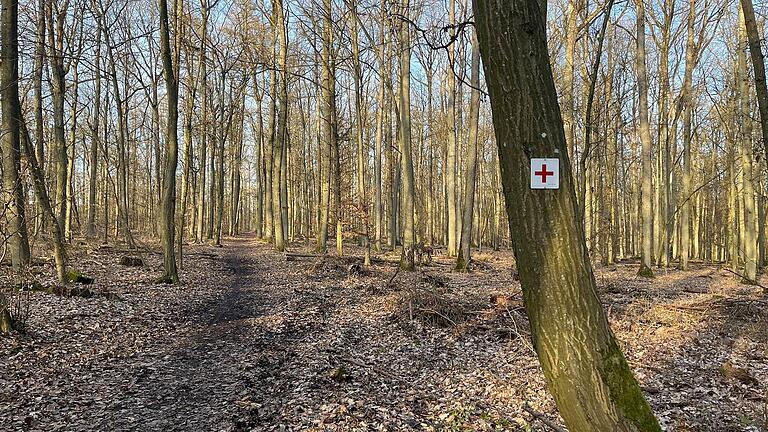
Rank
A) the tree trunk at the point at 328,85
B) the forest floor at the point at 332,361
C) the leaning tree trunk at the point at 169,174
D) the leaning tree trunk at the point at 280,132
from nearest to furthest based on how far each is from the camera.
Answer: the forest floor at the point at 332,361 < the leaning tree trunk at the point at 169,174 < the tree trunk at the point at 328,85 < the leaning tree trunk at the point at 280,132

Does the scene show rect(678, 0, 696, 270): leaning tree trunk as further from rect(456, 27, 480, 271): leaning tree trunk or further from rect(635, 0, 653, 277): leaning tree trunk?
rect(456, 27, 480, 271): leaning tree trunk

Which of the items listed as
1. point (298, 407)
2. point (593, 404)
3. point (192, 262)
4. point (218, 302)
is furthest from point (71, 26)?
point (593, 404)

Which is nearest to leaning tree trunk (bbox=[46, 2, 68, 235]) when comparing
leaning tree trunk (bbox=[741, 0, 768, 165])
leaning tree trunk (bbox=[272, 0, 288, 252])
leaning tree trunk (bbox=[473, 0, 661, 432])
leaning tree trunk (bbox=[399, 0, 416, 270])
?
leaning tree trunk (bbox=[272, 0, 288, 252])

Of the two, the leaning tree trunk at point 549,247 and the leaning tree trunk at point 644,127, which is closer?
the leaning tree trunk at point 549,247

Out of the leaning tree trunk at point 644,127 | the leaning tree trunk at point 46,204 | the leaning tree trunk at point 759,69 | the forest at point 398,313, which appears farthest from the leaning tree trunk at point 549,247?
the leaning tree trunk at point 644,127

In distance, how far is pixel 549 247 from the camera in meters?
2.59

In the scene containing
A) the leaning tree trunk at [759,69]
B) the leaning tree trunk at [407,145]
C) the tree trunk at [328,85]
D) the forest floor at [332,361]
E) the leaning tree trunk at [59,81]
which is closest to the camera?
the forest floor at [332,361]

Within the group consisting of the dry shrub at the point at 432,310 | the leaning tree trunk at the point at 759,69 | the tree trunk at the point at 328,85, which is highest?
the tree trunk at the point at 328,85

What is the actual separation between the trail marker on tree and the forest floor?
2.68m

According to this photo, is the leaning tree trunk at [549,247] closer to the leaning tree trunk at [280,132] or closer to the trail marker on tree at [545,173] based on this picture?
the trail marker on tree at [545,173]

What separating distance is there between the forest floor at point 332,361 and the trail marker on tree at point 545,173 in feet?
8.80

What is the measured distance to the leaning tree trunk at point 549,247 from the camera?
2.54 metres

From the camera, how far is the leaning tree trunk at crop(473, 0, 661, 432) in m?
2.54

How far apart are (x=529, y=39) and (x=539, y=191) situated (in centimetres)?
87
